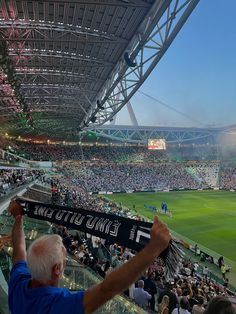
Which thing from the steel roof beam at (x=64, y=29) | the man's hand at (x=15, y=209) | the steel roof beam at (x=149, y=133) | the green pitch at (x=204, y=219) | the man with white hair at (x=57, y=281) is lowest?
the green pitch at (x=204, y=219)

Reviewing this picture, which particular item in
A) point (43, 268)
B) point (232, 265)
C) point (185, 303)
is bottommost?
point (232, 265)

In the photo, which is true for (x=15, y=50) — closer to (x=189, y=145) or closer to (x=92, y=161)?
(x=92, y=161)

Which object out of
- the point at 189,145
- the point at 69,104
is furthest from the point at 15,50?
the point at 189,145

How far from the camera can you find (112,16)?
16547 millimetres

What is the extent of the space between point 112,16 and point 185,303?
13.3 metres

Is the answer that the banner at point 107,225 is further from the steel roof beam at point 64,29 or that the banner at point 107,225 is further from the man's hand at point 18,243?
the steel roof beam at point 64,29

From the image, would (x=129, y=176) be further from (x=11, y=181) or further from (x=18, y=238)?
(x=18, y=238)

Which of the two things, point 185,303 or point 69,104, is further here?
point 69,104

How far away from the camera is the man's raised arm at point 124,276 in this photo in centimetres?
180

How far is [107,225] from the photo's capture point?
317cm

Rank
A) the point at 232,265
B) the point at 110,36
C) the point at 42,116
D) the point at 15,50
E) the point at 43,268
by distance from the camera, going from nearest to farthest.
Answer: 1. the point at 43,268
2. the point at 110,36
3. the point at 232,265
4. the point at 15,50
5. the point at 42,116

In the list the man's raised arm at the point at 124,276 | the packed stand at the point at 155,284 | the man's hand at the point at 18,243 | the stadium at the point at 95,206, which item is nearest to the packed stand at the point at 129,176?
the stadium at the point at 95,206

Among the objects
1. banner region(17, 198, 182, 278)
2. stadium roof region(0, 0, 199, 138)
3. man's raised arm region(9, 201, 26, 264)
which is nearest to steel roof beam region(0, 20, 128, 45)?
stadium roof region(0, 0, 199, 138)

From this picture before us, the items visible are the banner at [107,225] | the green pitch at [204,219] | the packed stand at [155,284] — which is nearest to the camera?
the banner at [107,225]
